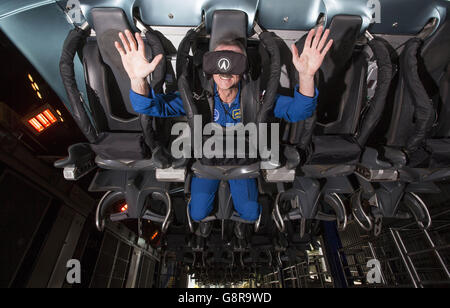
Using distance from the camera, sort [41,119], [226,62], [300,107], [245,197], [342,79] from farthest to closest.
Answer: [41,119] → [245,197] → [342,79] → [300,107] → [226,62]

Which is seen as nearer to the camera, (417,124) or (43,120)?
(417,124)

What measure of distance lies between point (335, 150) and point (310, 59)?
1.55 feet

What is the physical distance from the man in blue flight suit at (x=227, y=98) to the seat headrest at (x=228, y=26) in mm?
39

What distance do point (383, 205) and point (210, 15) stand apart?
1592 mm

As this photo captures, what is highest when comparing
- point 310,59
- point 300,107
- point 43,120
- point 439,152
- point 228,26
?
point 228,26

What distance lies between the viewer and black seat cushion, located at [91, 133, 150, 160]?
33.1 inches

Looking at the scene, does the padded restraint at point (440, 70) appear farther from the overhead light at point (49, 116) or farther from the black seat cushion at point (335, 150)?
the overhead light at point (49, 116)

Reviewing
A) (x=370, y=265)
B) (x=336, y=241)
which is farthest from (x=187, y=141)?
(x=336, y=241)

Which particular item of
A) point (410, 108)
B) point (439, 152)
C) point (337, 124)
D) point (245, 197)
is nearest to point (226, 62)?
point (337, 124)

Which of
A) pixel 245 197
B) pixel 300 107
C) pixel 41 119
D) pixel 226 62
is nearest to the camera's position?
pixel 226 62

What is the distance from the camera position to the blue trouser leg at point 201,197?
50.5 inches

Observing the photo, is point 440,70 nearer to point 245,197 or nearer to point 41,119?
point 245,197

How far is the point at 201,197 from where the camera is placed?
1.28 meters

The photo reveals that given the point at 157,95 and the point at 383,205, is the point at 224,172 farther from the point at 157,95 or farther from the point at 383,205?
the point at 383,205
